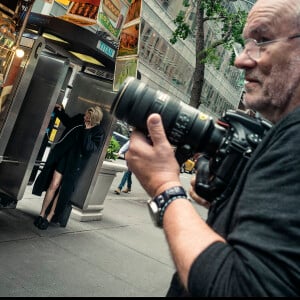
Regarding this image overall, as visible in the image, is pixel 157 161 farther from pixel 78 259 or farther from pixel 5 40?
pixel 5 40

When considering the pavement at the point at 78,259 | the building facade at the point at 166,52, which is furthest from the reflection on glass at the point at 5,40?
the building facade at the point at 166,52

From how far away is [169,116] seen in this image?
1291 mm

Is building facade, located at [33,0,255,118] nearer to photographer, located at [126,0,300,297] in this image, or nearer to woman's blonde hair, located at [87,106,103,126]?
woman's blonde hair, located at [87,106,103,126]

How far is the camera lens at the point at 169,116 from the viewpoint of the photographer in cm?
129

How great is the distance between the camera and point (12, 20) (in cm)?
460

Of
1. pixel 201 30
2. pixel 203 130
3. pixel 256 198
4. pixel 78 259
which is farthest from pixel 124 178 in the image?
pixel 256 198

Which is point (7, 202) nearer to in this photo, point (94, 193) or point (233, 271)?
point (94, 193)

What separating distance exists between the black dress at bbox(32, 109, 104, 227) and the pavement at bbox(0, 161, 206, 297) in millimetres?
366

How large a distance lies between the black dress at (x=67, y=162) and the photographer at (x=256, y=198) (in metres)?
4.81

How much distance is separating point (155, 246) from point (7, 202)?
2.44m

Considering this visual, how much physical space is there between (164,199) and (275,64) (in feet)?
2.00

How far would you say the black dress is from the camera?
5.93 m

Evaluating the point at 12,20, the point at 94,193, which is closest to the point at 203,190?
the point at 12,20

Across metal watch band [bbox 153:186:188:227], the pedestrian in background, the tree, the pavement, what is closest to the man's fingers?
metal watch band [bbox 153:186:188:227]
